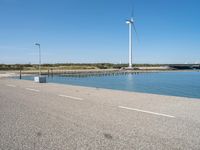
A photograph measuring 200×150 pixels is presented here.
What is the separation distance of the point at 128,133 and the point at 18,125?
3.05m

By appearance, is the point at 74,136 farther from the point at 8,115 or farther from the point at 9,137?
the point at 8,115

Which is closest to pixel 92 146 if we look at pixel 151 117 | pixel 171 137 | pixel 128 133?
pixel 128 133

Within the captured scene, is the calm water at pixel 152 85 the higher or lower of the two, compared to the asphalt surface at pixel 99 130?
lower

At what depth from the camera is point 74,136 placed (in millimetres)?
5891

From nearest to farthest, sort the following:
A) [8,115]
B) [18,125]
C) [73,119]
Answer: [18,125], [73,119], [8,115]

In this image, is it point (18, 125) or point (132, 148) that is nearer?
point (132, 148)

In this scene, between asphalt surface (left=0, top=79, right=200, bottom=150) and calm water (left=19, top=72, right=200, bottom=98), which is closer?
asphalt surface (left=0, top=79, right=200, bottom=150)

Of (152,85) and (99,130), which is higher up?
(99,130)

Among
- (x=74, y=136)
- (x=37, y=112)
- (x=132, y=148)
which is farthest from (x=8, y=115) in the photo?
(x=132, y=148)

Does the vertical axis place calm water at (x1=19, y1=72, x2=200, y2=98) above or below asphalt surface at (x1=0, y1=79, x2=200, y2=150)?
A: below

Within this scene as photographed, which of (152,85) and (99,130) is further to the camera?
(152,85)

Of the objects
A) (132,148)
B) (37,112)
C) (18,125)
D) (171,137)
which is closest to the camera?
(132,148)

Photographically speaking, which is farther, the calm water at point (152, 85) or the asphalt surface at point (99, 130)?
the calm water at point (152, 85)

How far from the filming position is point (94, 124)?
7.13 m
